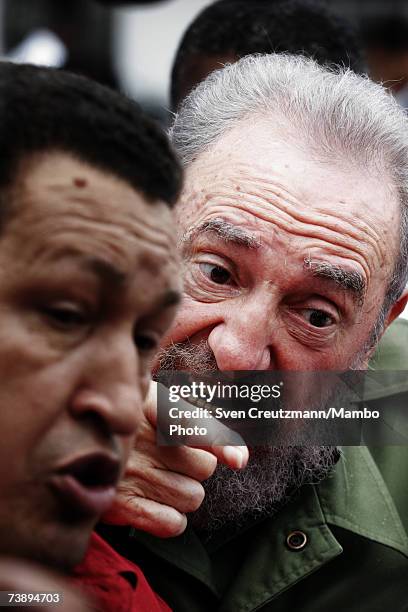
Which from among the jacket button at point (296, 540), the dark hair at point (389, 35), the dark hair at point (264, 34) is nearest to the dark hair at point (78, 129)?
the jacket button at point (296, 540)

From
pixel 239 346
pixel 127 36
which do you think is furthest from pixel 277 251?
pixel 127 36

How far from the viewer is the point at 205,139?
309 centimetres

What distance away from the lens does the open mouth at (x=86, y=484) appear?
142 centimetres

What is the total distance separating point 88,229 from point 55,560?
0.48m

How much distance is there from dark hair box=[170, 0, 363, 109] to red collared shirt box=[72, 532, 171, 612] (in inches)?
117

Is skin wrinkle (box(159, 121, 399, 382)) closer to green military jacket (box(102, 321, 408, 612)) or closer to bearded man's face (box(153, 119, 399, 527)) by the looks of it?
bearded man's face (box(153, 119, 399, 527))

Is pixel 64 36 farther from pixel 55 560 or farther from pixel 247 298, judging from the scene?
pixel 55 560

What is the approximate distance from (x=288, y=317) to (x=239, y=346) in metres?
0.24

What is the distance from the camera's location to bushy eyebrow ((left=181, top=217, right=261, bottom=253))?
110 inches

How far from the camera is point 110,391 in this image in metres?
1.45

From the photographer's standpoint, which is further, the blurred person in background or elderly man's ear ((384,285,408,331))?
the blurred person in background

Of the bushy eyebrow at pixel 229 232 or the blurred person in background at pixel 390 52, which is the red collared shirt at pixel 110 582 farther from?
the blurred person in background at pixel 390 52

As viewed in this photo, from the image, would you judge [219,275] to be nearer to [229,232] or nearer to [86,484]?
[229,232]

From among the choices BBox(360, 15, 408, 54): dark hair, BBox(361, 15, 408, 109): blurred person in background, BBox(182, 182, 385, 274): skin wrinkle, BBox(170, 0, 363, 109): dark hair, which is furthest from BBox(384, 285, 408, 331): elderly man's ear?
BBox(360, 15, 408, 54): dark hair
